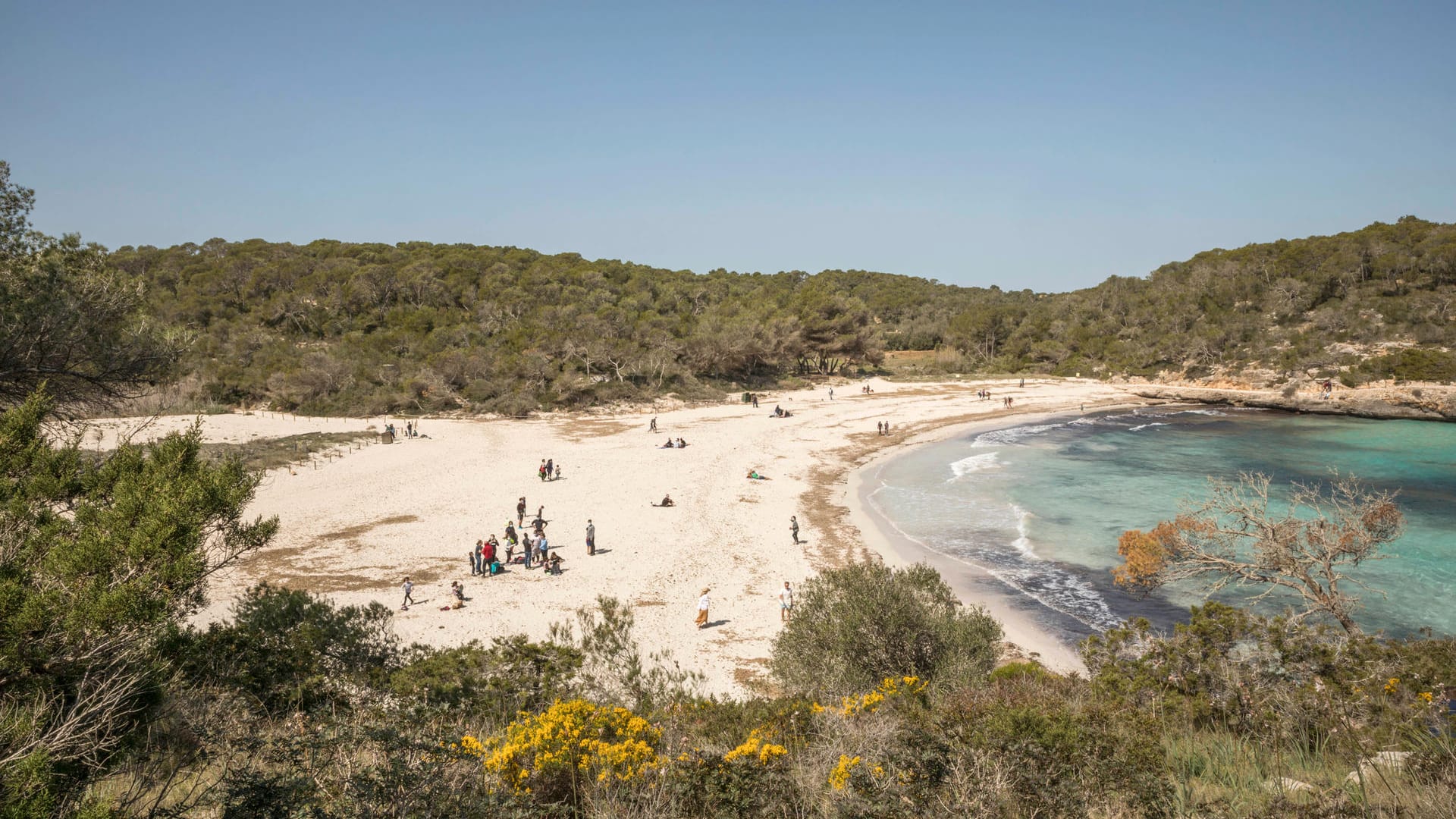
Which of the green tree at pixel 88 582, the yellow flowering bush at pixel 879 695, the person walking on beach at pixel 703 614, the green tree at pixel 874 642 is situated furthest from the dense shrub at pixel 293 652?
the person walking on beach at pixel 703 614

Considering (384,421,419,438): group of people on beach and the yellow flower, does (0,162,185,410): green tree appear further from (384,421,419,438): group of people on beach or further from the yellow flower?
(384,421,419,438): group of people on beach

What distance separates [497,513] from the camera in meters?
22.5

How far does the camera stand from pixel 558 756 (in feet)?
16.1

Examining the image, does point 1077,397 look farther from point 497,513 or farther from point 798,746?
point 798,746

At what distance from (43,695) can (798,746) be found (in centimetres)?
502

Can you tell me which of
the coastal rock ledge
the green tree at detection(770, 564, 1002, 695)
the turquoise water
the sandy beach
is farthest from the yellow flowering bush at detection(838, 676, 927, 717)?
the coastal rock ledge

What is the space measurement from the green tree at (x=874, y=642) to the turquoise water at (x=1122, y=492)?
5965 mm

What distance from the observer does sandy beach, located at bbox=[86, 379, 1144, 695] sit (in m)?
14.5

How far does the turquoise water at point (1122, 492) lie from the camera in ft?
53.2

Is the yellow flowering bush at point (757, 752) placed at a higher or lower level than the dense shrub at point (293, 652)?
higher

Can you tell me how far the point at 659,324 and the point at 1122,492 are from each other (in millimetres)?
37958

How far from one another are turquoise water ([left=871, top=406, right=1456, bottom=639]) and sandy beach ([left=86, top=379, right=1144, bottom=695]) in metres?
1.92

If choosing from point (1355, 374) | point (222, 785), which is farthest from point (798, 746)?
point (1355, 374)

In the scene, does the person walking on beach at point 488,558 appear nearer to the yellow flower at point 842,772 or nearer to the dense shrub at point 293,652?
the dense shrub at point 293,652
